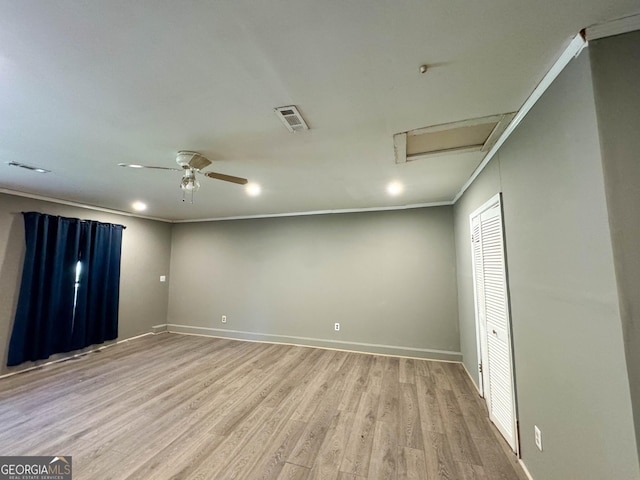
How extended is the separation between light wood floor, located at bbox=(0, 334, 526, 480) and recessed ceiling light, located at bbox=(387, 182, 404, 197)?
248 centimetres

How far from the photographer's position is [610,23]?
0.99 metres

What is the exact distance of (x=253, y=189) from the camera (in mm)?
3334

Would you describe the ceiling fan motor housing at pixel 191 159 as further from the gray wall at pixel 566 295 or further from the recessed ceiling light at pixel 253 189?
the gray wall at pixel 566 295

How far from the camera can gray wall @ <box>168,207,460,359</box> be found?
408 centimetres

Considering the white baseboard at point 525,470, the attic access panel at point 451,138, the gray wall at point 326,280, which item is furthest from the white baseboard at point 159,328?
the white baseboard at point 525,470

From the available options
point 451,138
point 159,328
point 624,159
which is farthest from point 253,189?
point 159,328

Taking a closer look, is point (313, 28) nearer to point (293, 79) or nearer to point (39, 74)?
point (293, 79)

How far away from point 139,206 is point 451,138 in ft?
15.6

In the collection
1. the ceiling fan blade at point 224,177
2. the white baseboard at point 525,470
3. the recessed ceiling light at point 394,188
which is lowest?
the white baseboard at point 525,470

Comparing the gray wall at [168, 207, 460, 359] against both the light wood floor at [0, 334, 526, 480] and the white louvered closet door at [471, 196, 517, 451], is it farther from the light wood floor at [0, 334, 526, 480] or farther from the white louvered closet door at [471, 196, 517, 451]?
the white louvered closet door at [471, 196, 517, 451]

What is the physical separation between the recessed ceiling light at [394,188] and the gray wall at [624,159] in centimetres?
208

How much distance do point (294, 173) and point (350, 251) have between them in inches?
86.9

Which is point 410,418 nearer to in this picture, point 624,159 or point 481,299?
point 481,299

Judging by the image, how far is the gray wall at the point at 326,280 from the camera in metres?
4.08
